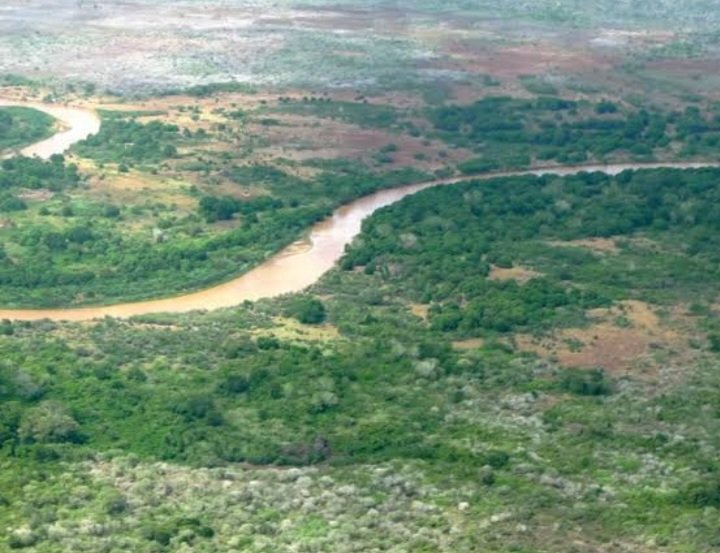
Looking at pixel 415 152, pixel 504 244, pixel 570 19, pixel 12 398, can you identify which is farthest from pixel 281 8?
pixel 12 398

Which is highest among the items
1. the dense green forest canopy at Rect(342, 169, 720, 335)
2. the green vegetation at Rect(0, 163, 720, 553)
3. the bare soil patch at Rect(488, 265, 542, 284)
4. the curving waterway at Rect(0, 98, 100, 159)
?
the curving waterway at Rect(0, 98, 100, 159)

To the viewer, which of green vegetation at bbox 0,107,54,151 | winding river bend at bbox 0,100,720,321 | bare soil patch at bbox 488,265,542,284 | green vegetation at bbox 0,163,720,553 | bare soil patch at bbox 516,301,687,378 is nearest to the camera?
green vegetation at bbox 0,163,720,553

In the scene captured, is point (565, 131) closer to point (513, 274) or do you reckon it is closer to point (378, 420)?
point (513, 274)

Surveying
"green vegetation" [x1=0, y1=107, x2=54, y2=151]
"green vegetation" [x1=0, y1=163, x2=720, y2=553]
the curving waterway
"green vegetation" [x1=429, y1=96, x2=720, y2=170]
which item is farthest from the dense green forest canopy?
"green vegetation" [x1=0, y1=107, x2=54, y2=151]

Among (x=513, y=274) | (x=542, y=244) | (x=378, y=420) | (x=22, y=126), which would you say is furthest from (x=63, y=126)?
(x=378, y=420)

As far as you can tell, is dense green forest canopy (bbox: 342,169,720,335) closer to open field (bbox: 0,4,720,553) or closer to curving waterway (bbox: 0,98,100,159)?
open field (bbox: 0,4,720,553)

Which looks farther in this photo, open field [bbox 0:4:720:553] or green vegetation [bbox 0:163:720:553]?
open field [bbox 0:4:720:553]
